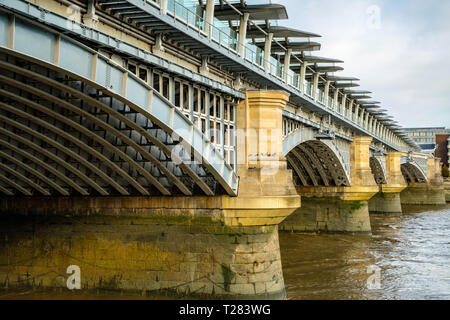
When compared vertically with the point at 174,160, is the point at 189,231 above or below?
below

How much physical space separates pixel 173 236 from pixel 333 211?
19.1 meters

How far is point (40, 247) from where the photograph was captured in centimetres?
1551

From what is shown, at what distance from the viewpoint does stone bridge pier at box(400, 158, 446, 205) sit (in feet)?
216

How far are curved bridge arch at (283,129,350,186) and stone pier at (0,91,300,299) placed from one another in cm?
1348

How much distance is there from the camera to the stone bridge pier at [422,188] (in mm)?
65688

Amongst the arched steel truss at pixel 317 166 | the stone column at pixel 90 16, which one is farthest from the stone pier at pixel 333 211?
the stone column at pixel 90 16

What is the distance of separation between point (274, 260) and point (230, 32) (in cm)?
713

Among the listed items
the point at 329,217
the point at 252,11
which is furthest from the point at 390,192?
the point at 252,11

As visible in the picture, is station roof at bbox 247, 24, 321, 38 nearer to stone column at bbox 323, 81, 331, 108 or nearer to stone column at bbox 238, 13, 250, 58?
stone column at bbox 238, 13, 250, 58

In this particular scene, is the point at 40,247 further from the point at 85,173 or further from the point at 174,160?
the point at 174,160

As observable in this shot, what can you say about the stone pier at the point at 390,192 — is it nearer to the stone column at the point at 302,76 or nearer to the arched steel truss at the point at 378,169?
the arched steel truss at the point at 378,169

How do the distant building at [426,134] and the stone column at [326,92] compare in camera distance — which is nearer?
the stone column at [326,92]

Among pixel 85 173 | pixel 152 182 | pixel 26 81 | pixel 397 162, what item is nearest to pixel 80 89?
pixel 26 81

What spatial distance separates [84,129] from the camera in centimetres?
1204
